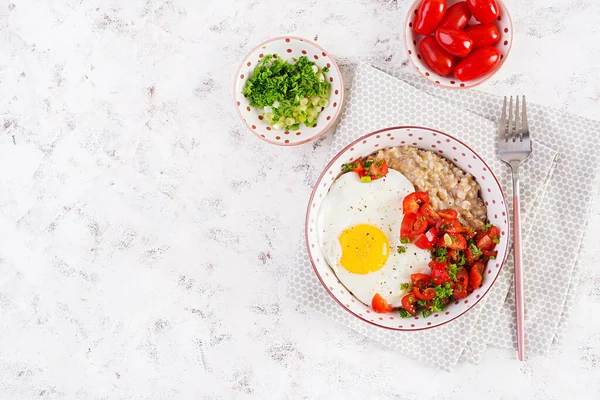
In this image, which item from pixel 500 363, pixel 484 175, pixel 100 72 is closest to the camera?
pixel 484 175

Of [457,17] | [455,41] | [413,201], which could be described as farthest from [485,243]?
[457,17]

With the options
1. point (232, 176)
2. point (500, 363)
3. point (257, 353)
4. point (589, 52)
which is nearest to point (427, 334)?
point (500, 363)

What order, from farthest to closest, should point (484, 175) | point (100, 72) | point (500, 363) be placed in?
point (100, 72)
point (500, 363)
point (484, 175)

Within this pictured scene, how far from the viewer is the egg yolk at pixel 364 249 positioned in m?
3.28

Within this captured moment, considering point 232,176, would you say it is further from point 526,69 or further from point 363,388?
point 526,69

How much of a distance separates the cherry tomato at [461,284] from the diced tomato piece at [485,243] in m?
0.16

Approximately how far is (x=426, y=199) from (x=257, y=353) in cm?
135

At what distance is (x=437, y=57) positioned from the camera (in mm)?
3367

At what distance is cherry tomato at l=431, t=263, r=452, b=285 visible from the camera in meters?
3.21

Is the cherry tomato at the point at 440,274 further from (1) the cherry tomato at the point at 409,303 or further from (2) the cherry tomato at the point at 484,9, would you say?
(2) the cherry tomato at the point at 484,9

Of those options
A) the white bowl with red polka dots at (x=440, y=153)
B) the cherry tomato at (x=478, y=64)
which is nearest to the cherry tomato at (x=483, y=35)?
the cherry tomato at (x=478, y=64)

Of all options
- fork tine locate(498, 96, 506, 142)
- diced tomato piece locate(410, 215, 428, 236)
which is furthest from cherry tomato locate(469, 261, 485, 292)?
fork tine locate(498, 96, 506, 142)

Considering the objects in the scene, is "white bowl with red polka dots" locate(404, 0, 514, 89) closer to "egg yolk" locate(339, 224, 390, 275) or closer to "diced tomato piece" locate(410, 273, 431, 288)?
"egg yolk" locate(339, 224, 390, 275)

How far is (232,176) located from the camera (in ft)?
12.0
